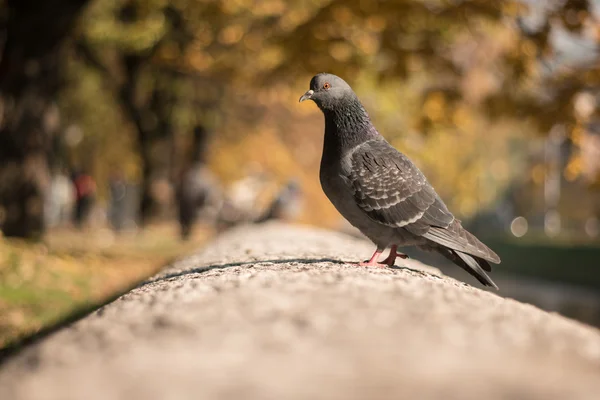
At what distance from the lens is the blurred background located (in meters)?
9.52

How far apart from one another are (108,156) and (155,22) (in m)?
16.1

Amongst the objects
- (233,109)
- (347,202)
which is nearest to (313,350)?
(347,202)

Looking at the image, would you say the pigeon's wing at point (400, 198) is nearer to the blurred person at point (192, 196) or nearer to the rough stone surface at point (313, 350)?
the rough stone surface at point (313, 350)

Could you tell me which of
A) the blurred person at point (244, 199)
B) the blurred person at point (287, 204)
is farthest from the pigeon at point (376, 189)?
the blurred person at point (244, 199)

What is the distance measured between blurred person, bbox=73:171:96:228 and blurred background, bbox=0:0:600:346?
6 cm

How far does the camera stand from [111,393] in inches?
111

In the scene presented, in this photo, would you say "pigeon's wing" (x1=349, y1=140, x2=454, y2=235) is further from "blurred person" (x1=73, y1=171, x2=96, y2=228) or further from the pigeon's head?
"blurred person" (x1=73, y1=171, x2=96, y2=228)

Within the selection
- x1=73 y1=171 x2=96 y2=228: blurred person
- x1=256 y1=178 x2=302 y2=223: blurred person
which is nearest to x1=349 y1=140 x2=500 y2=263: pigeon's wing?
x1=256 y1=178 x2=302 y2=223: blurred person

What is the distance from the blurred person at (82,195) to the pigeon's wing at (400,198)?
20301mm

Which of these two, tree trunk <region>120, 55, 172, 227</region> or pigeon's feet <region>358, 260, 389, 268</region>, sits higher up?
pigeon's feet <region>358, 260, 389, 268</region>

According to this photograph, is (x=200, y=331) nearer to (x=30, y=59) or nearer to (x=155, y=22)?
(x=30, y=59)

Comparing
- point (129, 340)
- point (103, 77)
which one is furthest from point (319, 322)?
point (103, 77)

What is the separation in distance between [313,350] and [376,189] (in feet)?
8.17

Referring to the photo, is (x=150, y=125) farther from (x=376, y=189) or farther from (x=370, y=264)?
(x=376, y=189)
